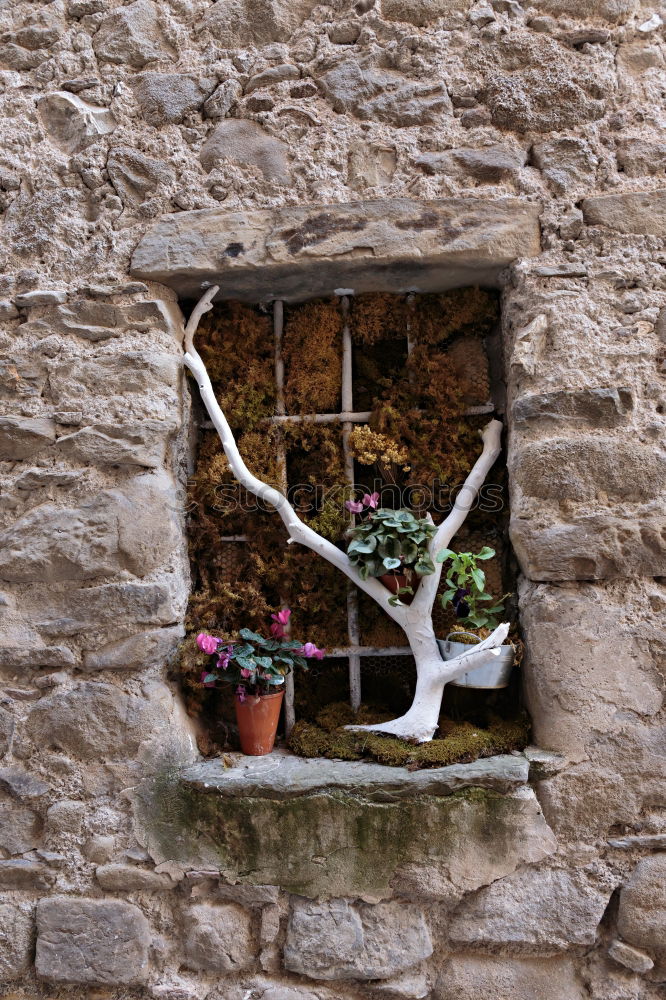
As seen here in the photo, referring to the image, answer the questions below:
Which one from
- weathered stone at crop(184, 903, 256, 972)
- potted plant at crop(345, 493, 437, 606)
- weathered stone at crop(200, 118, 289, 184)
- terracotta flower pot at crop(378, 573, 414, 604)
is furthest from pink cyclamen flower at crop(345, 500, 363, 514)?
weathered stone at crop(184, 903, 256, 972)

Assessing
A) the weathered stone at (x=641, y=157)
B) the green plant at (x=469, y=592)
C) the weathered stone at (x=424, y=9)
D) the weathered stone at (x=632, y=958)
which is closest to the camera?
the weathered stone at (x=632, y=958)

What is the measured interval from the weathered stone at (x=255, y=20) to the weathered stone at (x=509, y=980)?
2628 mm

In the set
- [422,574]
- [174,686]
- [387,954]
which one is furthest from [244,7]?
[387,954]

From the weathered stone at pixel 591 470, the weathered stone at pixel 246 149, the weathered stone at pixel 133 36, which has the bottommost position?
the weathered stone at pixel 591 470

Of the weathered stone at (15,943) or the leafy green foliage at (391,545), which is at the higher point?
the leafy green foliage at (391,545)

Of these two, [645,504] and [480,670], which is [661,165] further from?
[480,670]

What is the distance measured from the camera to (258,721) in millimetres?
1886

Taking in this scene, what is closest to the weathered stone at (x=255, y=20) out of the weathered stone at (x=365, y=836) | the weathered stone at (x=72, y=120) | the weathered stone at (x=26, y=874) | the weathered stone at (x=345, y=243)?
the weathered stone at (x=72, y=120)

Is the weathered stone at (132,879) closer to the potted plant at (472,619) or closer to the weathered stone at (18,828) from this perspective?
the weathered stone at (18,828)

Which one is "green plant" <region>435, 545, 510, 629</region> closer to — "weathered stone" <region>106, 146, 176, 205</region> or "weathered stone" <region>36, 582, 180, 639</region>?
"weathered stone" <region>36, 582, 180, 639</region>

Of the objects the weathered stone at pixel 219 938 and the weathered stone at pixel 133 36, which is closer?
the weathered stone at pixel 219 938

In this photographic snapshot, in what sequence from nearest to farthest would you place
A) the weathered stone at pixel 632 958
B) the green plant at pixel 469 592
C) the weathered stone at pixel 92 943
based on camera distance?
the weathered stone at pixel 632 958, the weathered stone at pixel 92 943, the green plant at pixel 469 592

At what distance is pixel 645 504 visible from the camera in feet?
5.88

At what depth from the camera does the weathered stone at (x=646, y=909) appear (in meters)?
1.65
